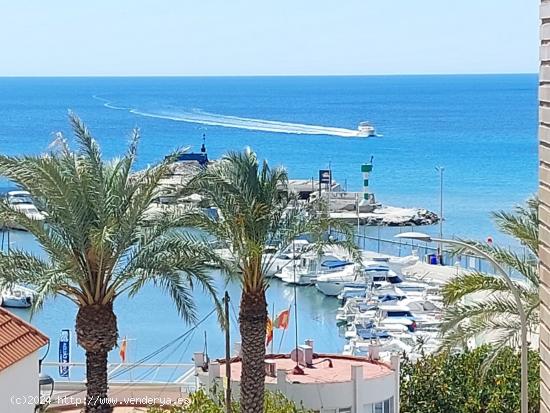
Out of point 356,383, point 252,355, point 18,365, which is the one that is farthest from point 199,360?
point 18,365

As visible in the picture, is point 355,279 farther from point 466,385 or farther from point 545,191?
point 545,191

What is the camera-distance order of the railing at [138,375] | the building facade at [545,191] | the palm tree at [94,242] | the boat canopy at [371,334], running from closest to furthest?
the building facade at [545,191] < the palm tree at [94,242] < the railing at [138,375] < the boat canopy at [371,334]

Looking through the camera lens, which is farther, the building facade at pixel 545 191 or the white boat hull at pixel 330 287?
the white boat hull at pixel 330 287

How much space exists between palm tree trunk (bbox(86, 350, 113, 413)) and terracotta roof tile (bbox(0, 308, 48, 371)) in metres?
1.24

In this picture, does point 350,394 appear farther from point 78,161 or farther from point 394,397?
point 78,161

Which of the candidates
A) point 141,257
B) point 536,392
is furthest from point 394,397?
point 141,257

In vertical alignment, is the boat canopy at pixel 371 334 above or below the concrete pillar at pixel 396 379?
below

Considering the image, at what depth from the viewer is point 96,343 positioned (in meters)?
16.0

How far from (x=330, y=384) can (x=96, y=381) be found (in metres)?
5.62

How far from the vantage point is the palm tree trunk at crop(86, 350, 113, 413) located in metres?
16.2

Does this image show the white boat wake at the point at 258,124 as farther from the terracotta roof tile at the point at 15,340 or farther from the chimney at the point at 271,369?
the terracotta roof tile at the point at 15,340

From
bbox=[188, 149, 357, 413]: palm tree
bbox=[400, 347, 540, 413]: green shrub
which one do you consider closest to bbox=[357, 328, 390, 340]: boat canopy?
bbox=[400, 347, 540, 413]: green shrub

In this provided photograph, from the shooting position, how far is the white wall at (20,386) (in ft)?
46.1

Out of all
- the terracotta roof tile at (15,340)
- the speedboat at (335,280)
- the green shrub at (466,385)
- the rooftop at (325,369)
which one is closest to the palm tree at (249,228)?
the rooftop at (325,369)
